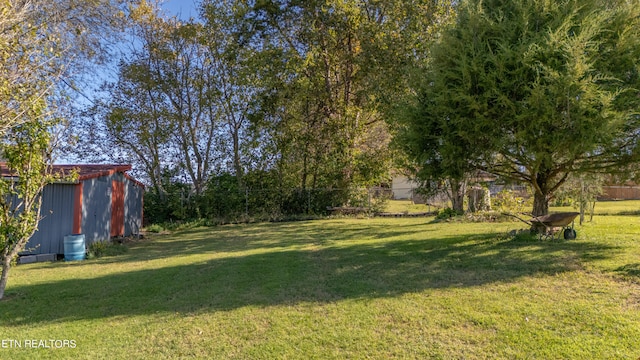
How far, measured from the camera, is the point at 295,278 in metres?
6.59

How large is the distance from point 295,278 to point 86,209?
7.97m

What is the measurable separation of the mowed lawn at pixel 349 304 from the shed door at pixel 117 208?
4.65 metres

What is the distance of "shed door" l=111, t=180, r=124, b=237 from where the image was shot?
13.3 metres

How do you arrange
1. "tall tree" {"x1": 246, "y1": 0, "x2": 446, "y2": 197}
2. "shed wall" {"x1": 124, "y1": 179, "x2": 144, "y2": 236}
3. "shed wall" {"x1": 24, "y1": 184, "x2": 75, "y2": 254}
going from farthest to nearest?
"tall tree" {"x1": 246, "y1": 0, "x2": 446, "y2": 197}
"shed wall" {"x1": 124, "y1": 179, "x2": 144, "y2": 236}
"shed wall" {"x1": 24, "y1": 184, "x2": 75, "y2": 254}

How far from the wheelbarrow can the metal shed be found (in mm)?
10068

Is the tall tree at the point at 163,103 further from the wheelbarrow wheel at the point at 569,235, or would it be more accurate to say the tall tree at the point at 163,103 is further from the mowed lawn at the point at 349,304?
the wheelbarrow wheel at the point at 569,235

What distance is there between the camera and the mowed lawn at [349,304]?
388 centimetres

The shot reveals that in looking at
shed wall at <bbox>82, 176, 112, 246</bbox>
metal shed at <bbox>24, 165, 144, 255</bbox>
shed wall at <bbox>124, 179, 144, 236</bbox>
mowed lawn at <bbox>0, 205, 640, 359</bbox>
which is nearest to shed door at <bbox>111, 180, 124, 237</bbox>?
metal shed at <bbox>24, 165, 144, 255</bbox>

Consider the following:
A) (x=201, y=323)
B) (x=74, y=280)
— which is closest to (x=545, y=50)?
(x=201, y=323)

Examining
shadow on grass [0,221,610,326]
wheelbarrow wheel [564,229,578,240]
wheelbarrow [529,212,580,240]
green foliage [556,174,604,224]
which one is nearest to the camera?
shadow on grass [0,221,610,326]

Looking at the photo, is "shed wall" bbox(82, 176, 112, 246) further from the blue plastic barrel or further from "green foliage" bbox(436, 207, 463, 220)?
"green foliage" bbox(436, 207, 463, 220)

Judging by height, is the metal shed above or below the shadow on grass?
above

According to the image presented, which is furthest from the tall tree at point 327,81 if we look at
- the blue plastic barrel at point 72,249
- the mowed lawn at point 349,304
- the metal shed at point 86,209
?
the blue plastic barrel at point 72,249

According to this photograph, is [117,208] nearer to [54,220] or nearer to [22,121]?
[54,220]
